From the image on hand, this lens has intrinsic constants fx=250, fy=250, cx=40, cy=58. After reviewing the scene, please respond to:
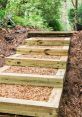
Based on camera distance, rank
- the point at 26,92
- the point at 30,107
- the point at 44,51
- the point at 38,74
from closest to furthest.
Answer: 1. the point at 30,107
2. the point at 26,92
3. the point at 38,74
4. the point at 44,51

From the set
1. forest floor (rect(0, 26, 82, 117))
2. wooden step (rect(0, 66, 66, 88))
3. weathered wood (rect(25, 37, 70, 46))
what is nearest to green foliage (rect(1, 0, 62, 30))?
forest floor (rect(0, 26, 82, 117))

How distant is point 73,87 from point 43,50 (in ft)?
4.37

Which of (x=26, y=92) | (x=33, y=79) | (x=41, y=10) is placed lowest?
(x=26, y=92)

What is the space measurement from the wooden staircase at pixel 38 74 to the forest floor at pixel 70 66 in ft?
0.70

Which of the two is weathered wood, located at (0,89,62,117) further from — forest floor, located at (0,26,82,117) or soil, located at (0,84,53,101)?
forest floor, located at (0,26,82,117)

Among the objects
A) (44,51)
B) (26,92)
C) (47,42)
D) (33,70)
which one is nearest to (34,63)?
(33,70)

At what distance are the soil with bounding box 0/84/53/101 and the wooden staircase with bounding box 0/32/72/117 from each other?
0.09 metres

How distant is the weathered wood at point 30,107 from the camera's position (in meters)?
2.98

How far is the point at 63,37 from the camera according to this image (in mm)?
6305

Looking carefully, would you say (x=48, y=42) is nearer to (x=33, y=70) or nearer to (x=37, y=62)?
(x=37, y=62)

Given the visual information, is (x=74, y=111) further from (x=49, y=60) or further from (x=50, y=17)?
(x=50, y=17)

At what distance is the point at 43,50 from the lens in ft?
17.3

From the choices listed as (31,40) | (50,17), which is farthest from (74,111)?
(50,17)

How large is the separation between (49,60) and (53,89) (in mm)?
986
